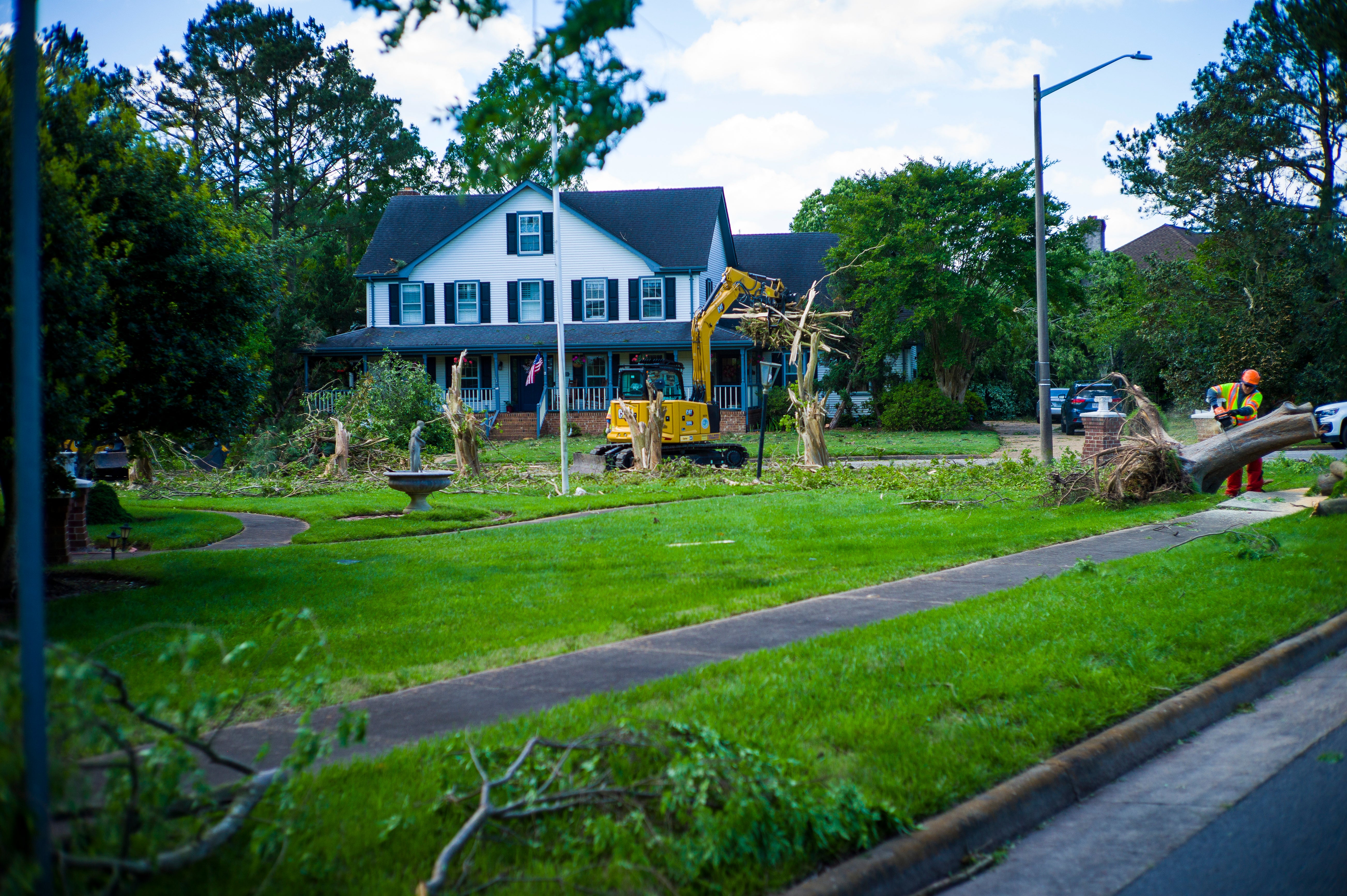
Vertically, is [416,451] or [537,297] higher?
[537,297]

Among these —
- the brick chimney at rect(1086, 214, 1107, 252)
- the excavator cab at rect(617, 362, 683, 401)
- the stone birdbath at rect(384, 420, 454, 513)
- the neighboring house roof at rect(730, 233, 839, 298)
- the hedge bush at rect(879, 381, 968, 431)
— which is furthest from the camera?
the brick chimney at rect(1086, 214, 1107, 252)

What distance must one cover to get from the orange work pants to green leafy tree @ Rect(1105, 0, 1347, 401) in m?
13.4

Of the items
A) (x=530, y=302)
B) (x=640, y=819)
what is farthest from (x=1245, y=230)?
(x=640, y=819)

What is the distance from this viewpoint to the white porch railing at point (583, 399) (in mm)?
37500

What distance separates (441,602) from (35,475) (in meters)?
5.99

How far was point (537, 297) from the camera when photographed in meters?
38.4

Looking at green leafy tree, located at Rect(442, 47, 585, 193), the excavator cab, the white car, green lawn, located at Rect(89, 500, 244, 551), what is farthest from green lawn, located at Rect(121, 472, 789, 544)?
the white car

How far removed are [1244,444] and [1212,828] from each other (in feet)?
37.3

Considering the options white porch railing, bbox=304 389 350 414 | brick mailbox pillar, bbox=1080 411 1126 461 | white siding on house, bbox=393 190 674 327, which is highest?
white siding on house, bbox=393 190 674 327

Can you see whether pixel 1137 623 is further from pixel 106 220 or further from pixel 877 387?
pixel 877 387

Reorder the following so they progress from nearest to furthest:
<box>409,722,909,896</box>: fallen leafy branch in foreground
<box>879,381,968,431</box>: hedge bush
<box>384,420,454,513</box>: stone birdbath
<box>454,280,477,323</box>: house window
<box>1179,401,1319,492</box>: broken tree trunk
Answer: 1. <box>409,722,909,896</box>: fallen leafy branch in foreground
2. <box>1179,401,1319,492</box>: broken tree trunk
3. <box>384,420,454,513</box>: stone birdbath
4. <box>879,381,968,431</box>: hedge bush
5. <box>454,280,477,323</box>: house window

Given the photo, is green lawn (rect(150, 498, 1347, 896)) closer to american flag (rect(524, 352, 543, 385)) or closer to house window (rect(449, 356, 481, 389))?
american flag (rect(524, 352, 543, 385))

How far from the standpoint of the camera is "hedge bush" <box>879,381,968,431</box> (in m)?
36.4

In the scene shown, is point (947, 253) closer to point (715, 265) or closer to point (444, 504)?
point (715, 265)
